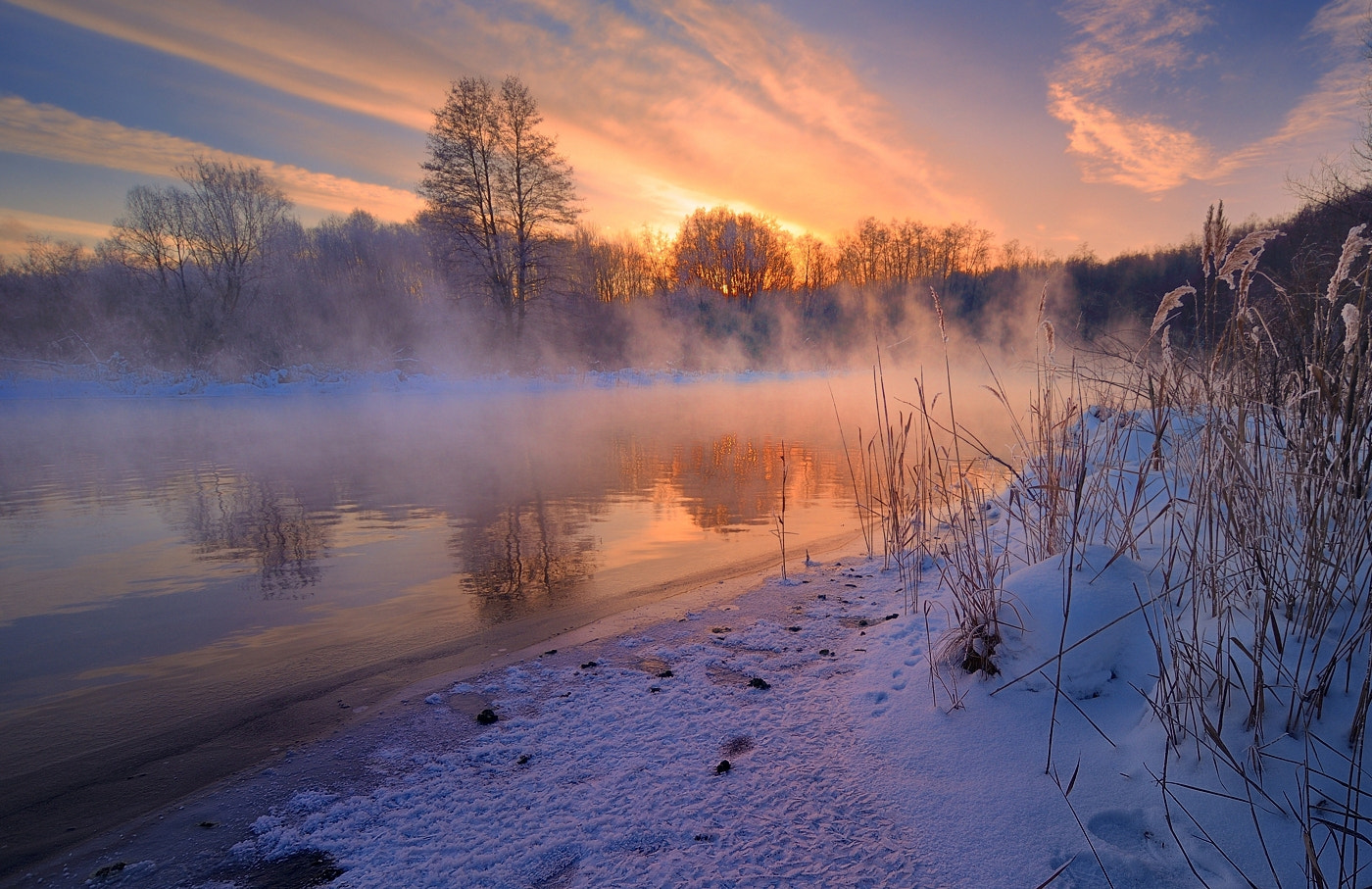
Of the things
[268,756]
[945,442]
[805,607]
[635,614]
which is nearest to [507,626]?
[635,614]

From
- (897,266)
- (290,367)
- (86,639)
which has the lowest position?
(86,639)

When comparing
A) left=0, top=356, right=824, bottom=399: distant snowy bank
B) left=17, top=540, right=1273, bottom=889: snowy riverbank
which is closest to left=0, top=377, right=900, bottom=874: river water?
left=17, top=540, right=1273, bottom=889: snowy riverbank

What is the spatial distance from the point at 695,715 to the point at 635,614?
1.43 m

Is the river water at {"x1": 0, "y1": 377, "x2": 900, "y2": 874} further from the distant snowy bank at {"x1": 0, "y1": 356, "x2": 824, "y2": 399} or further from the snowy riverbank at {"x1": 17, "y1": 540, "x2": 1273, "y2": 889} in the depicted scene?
the distant snowy bank at {"x1": 0, "y1": 356, "x2": 824, "y2": 399}

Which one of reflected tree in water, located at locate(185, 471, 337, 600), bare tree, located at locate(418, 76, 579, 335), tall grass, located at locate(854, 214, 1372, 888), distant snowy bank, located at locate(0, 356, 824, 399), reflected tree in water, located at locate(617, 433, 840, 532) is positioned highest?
bare tree, located at locate(418, 76, 579, 335)

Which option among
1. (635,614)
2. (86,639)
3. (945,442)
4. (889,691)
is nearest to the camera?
(889,691)

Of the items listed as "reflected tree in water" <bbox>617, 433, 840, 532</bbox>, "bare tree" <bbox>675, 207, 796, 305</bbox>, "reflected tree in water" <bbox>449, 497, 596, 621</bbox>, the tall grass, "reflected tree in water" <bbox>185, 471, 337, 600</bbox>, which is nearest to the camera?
the tall grass

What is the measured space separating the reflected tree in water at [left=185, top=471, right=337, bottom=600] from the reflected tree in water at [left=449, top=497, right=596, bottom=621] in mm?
1266

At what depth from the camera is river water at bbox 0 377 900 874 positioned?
9.31ft

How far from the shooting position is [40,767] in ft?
8.44

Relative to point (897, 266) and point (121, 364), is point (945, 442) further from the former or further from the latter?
point (897, 266)

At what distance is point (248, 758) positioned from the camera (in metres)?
Result: 2.60

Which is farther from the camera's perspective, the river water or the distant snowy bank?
the distant snowy bank

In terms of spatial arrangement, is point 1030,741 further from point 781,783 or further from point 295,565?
point 295,565
